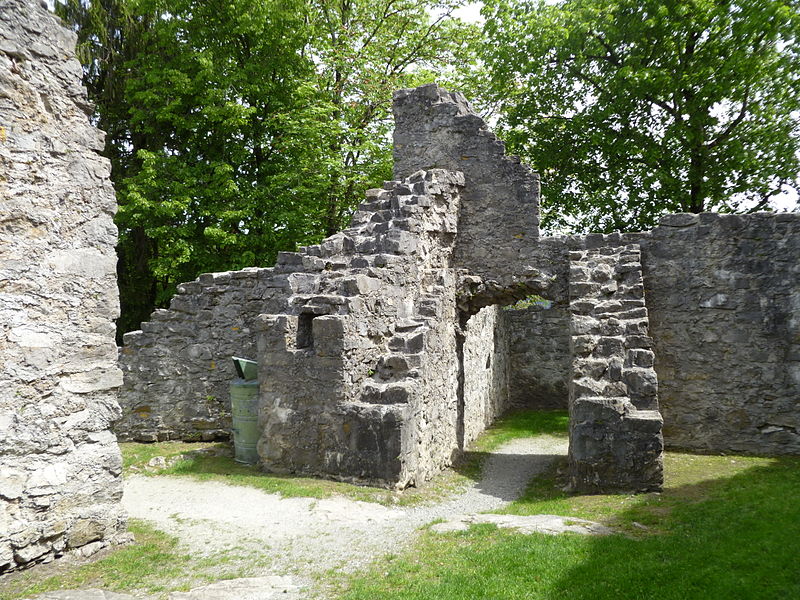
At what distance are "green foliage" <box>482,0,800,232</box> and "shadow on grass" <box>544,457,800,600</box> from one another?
1043cm

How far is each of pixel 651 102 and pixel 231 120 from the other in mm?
10780

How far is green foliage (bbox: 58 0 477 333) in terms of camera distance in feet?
51.8

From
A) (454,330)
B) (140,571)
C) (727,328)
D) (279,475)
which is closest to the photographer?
(140,571)

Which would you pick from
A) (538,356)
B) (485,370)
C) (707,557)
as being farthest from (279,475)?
(538,356)

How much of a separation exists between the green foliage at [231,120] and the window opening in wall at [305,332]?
8082 millimetres

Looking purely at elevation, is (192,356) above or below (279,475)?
above

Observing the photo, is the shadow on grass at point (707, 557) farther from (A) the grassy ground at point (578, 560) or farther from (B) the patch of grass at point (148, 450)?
(B) the patch of grass at point (148, 450)

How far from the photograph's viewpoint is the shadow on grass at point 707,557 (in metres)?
4.44

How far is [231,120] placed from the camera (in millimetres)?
15703

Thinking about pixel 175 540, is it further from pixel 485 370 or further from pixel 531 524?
pixel 485 370

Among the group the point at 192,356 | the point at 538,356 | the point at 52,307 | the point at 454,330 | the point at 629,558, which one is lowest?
the point at 629,558

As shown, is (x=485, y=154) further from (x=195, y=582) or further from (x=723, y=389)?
(x=195, y=582)

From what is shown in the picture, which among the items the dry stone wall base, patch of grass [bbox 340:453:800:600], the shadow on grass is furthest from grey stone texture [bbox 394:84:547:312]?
the shadow on grass

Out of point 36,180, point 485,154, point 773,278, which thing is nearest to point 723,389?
point 773,278
